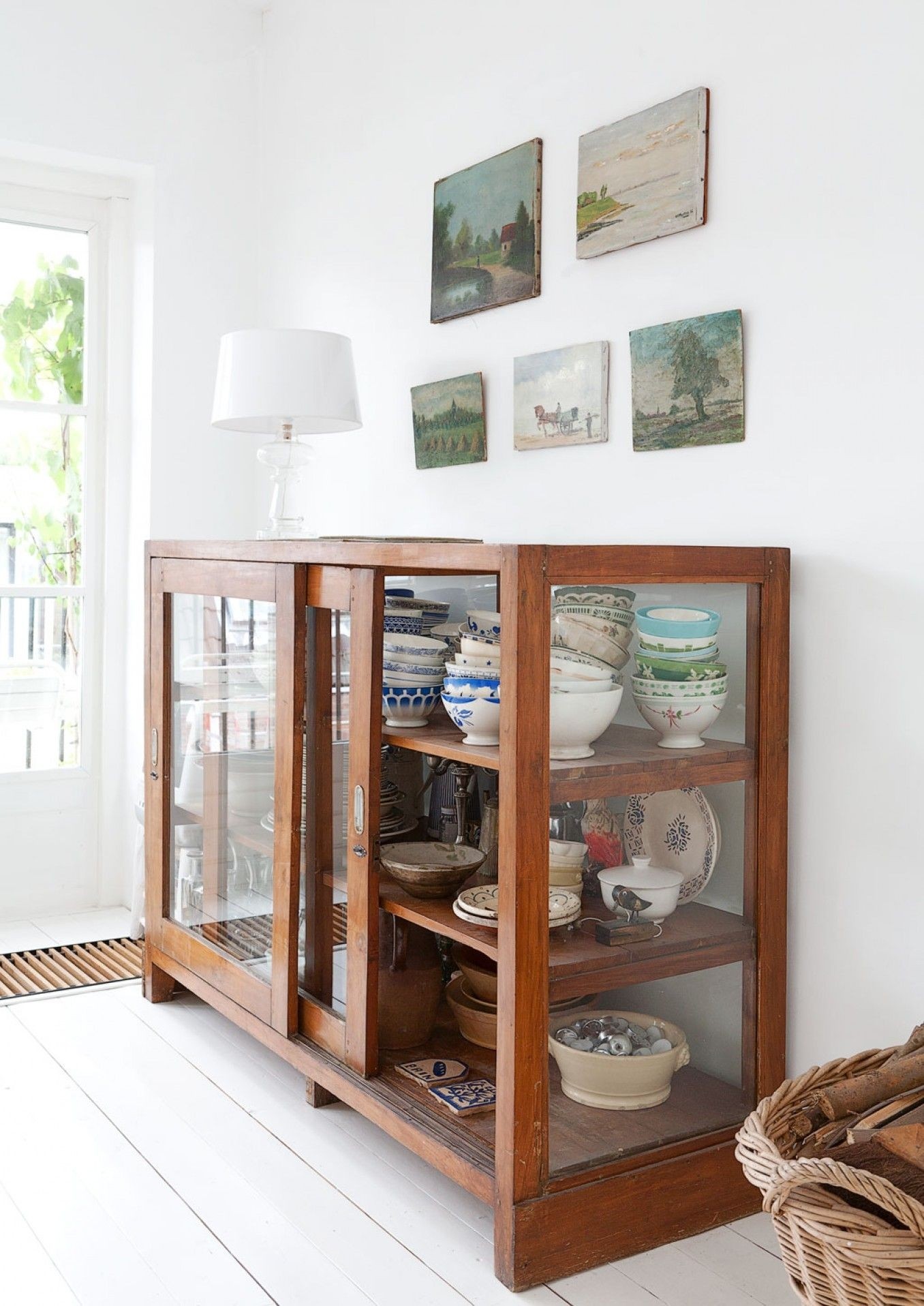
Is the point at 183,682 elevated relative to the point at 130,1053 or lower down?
elevated

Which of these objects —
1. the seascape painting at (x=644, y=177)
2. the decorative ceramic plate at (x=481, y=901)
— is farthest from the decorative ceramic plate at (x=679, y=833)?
the seascape painting at (x=644, y=177)

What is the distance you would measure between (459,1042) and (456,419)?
4.21 ft

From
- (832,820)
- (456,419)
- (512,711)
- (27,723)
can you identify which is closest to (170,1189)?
(512,711)

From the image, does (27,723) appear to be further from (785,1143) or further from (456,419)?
(785,1143)

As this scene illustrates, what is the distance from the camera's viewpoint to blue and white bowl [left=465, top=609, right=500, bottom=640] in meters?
1.77

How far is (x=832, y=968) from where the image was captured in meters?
1.79

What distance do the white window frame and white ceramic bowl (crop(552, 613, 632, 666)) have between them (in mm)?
2161

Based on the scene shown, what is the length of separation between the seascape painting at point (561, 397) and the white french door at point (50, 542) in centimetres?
157

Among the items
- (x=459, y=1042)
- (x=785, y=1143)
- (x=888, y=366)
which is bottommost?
(x=459, y=1042)

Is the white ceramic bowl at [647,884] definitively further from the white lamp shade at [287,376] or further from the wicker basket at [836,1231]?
the white lamp shade at [287,376]

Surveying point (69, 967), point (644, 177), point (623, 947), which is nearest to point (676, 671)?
point (623, 947)

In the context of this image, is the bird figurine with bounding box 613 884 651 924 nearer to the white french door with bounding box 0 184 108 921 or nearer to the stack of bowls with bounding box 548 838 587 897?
the stack of bowls with bounding box 548 838 587 897

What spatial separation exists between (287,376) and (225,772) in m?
0.87

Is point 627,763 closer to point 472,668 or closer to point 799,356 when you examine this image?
point 472,668
